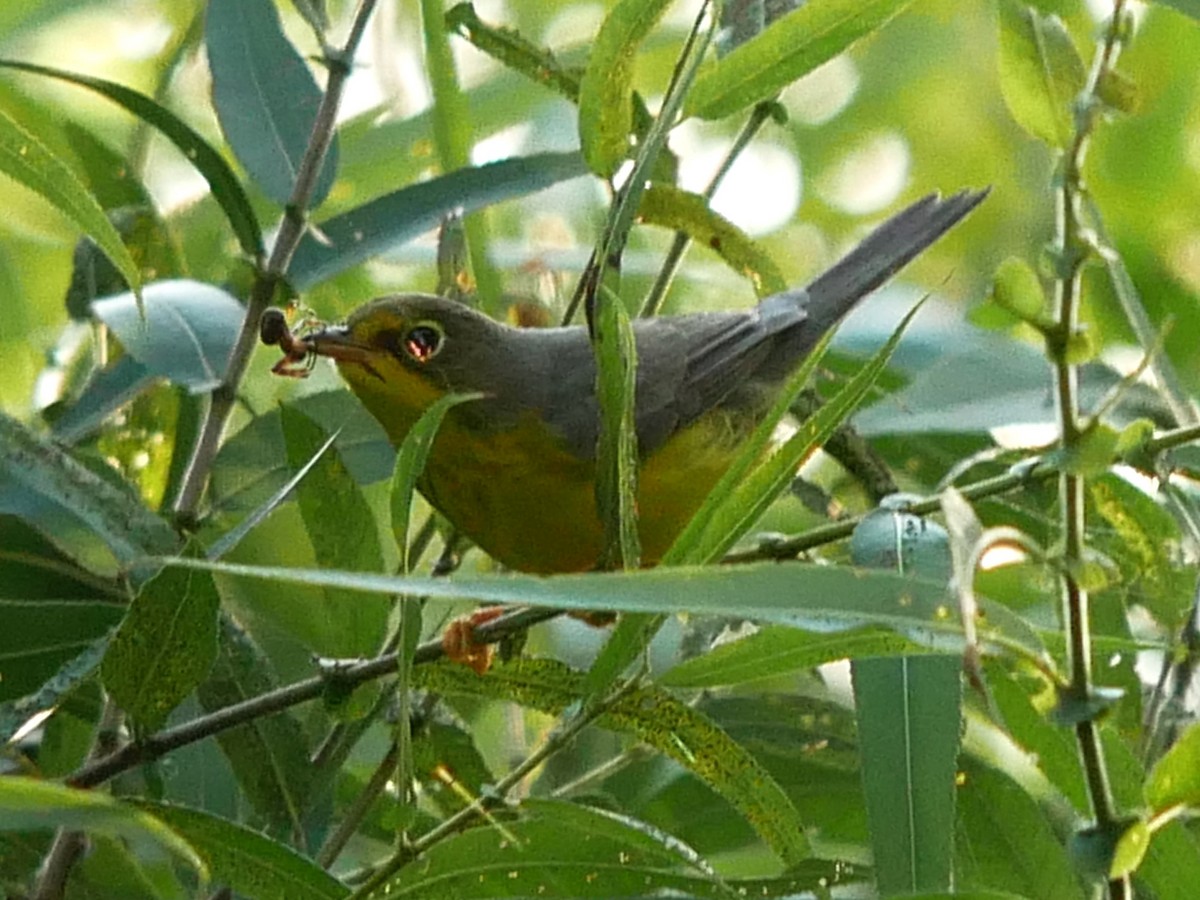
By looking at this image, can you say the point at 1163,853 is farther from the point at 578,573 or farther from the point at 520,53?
the point at 520,53

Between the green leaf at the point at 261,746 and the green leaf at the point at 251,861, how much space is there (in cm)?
31

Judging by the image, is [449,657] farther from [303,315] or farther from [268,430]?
[303,315]

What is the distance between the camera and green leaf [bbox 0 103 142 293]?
6.18 ft

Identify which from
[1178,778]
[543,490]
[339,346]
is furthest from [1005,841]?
[339,346]

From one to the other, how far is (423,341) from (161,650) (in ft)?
4.78

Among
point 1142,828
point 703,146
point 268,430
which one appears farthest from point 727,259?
point 703,146

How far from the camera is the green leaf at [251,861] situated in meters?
1.77

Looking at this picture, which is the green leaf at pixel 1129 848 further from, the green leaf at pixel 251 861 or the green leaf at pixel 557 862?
the green leaf at pixel 251 861

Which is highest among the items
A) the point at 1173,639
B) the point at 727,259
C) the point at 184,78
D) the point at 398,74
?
the point at 184,78

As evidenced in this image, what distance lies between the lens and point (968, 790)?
7.86 ft

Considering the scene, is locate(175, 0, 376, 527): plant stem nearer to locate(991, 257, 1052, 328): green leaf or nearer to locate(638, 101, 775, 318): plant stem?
locate(638, 101, 775, 318): plant stem

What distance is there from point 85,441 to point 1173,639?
1.52m

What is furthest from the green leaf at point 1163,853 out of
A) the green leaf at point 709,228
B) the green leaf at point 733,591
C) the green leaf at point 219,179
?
the green leaf at point 219,179

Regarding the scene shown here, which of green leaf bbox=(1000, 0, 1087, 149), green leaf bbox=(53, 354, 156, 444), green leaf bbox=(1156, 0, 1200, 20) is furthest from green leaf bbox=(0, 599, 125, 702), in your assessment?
green leaf bbox=(1156, 0, 1200, 20)
